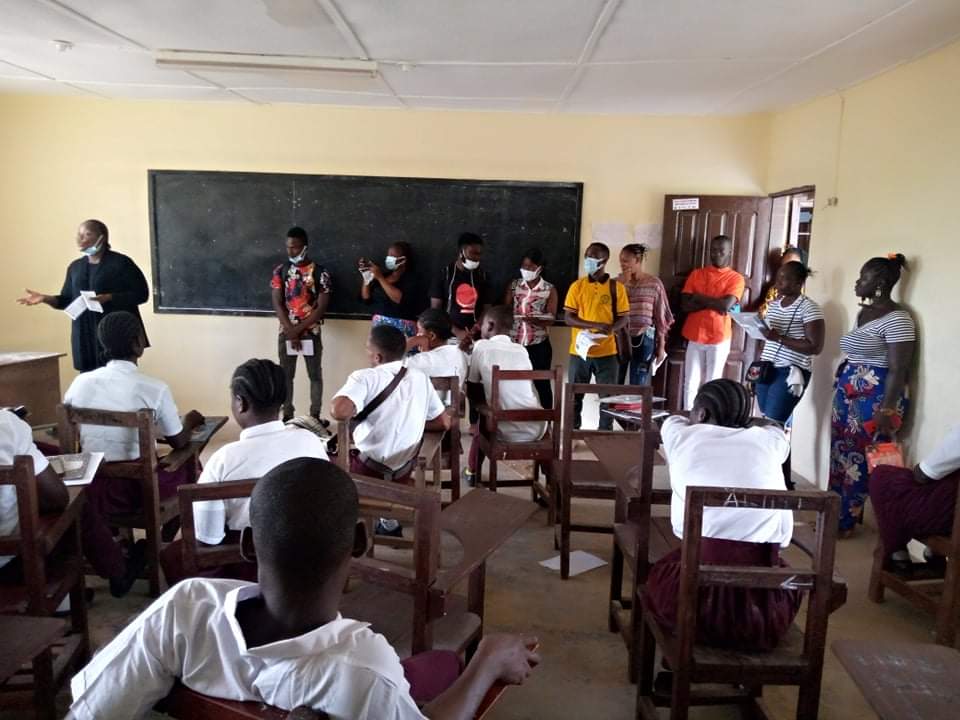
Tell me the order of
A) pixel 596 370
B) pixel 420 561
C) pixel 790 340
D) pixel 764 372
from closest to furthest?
pixel 420 561 < pixel 790 340 < pixel 764 372 < pixel 596 370

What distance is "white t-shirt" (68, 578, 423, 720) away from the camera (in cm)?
85

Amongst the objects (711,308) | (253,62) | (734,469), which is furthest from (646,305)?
(734,469)

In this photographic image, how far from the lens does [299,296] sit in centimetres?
487

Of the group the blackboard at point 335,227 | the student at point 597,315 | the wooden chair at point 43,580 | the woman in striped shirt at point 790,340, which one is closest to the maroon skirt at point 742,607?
the wooden chair at point 43,580

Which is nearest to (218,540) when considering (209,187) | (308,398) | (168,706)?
(168,706)

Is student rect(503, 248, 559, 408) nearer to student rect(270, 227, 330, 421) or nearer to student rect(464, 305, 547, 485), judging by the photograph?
student rect(464, 305, 547, 485)

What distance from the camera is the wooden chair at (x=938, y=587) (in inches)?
89.5

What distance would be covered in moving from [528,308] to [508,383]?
153 cm

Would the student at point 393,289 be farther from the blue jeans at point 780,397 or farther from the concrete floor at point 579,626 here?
the blue jeans at point 780,397

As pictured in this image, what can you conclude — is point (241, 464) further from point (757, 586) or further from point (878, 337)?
point (878, 337)

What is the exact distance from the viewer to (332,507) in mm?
983

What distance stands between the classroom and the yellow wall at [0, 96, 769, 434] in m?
0.03

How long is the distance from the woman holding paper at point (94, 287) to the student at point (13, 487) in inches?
104

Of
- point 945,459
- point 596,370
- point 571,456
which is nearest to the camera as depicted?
point 945,459
